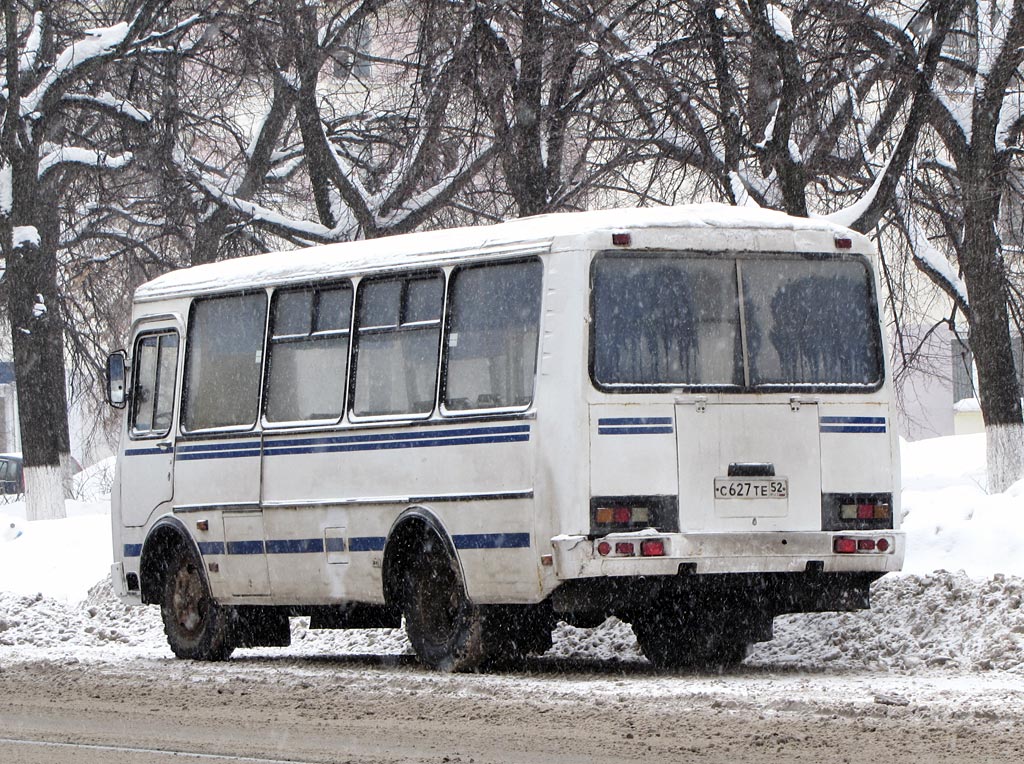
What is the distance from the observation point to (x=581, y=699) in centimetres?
1045

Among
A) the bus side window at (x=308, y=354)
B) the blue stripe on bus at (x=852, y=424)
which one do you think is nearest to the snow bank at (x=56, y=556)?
the bus side window at (x=308, y=354)

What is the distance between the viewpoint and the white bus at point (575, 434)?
11695 mm

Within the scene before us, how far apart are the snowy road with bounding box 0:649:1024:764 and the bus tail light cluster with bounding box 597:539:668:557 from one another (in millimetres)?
699

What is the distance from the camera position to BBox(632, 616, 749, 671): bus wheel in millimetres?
12938

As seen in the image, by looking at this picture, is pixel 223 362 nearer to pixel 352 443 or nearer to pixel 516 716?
pixel 352 443

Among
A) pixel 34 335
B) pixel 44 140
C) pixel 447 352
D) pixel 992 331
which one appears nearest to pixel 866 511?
pixel 447 352

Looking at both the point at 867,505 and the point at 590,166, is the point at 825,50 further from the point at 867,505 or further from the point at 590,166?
the point at 867,505

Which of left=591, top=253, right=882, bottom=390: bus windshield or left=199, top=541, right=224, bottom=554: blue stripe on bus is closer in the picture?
left=591, top=253, right=882, bottom=390: bus windshield

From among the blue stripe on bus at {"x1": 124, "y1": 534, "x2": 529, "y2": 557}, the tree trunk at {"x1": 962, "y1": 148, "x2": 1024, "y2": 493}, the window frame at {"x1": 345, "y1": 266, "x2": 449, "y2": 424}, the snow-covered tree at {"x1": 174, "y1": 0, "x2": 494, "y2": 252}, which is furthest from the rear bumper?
the snow-covered tree at {"x1": 174, "y1": 0, "x2": 494, "y2": 252}

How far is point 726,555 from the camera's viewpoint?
11.7m

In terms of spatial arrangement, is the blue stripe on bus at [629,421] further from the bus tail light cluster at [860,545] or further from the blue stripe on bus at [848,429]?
the bus tail light cluster at [860,545]

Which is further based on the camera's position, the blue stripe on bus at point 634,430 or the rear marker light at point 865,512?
the rear marker light at point 865,512

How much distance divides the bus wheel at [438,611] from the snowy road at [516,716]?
196 millimetres

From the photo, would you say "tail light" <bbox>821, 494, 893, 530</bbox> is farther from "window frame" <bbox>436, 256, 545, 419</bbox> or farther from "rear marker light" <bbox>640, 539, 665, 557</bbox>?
"window frame" <bbox>436, 256, 545, 419</bbox>
